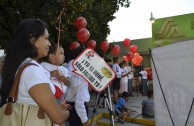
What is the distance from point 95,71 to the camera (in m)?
3.44

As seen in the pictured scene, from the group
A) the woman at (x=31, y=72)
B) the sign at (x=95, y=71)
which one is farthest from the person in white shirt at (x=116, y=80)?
the woman at (x=31, y=72)

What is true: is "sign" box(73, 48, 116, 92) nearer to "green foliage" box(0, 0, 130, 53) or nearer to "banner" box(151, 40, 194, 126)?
"banner" box(151, 40, 194, 126)

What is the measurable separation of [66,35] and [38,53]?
7963 millimetres

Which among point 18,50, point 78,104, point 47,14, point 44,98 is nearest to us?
point 44,98

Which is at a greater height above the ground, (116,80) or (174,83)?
(174,83)

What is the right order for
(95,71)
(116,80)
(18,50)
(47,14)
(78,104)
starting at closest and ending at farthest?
(18,50)
(95,71)
(78,104)
(47,14)
(116,80)

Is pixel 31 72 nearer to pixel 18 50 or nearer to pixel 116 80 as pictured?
pixel 18 50

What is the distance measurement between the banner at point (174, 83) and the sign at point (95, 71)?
2.95 feet

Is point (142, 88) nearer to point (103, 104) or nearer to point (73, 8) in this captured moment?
point (103, 104)

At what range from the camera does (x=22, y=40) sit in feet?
5.58

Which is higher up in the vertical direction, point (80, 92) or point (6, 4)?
point (6, 4)

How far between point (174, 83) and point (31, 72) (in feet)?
4.50

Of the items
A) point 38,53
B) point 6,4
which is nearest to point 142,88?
point 6,4

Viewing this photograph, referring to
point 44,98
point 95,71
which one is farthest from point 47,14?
point 44,98
